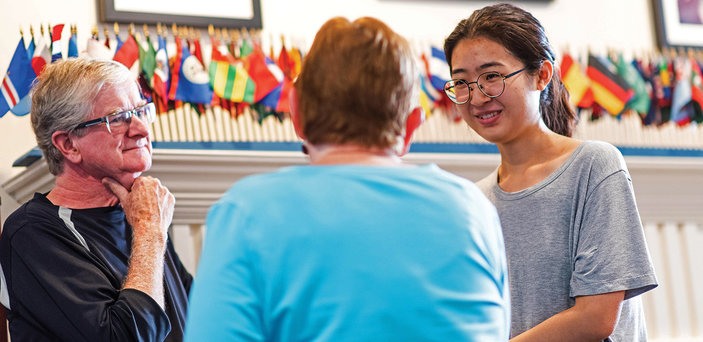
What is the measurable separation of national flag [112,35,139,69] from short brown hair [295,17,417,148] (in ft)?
5.63

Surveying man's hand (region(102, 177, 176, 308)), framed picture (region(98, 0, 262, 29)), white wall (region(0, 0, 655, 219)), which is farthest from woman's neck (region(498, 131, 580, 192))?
framed picture (region(98, 0, 262, 29))

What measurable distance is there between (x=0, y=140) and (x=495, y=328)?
6.59 feet

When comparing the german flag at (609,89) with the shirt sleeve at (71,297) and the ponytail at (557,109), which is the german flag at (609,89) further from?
the shirt sleeve at (71,297)

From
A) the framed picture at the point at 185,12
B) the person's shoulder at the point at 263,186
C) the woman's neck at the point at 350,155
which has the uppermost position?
the framed picture at the point at 185,12

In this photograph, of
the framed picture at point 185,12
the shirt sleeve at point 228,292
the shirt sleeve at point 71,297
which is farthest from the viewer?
the framed picture at point 185,12

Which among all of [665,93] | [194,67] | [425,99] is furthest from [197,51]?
[665,93]

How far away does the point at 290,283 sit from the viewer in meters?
0.93

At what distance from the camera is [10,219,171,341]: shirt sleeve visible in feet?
5.22

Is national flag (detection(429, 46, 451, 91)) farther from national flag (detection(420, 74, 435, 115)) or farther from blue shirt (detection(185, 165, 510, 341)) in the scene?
blue shirt (detection(185, 165, 510, 341))

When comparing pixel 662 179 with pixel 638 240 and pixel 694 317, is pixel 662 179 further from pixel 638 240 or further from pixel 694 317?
pixel 638 240

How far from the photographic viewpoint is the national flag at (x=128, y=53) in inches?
103

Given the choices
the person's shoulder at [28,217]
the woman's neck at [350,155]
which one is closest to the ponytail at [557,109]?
the woman's neck at [350,155]

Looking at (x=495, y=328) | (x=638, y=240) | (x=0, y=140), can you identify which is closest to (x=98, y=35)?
(x=0, y=140)

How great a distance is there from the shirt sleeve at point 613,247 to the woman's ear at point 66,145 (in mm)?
1082
